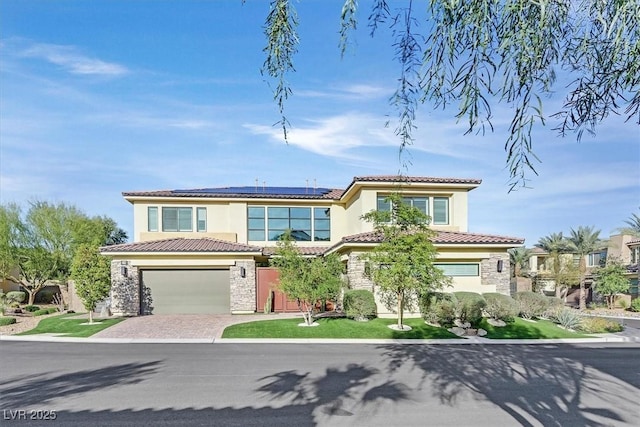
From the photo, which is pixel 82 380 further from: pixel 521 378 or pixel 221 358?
pixel 521 378

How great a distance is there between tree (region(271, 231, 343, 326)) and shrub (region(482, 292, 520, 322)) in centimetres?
756

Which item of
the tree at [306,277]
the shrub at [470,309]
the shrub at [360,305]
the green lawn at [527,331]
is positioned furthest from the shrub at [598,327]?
the tree at [306,277]

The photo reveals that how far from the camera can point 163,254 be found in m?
23.3

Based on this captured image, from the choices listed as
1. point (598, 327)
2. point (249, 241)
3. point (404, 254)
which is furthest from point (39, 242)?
point (598, 327)

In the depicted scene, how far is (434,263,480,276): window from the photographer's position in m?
22.6

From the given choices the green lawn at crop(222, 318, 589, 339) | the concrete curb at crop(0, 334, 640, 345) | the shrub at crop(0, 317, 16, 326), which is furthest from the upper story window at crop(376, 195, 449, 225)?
the shrub at crop(0, 317, 16, 326)

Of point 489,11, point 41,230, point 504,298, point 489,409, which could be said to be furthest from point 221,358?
point 41,230

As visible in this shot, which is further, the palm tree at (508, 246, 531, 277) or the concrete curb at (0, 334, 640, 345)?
the palm tree at (508, 246, 531, 277)

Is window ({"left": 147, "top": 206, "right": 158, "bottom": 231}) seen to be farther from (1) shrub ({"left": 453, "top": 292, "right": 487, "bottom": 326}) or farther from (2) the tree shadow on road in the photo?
(1) shrub ({"left": 453, "top": 292, "right": 487, "bottom": 326})

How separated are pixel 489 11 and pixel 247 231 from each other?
2576cm

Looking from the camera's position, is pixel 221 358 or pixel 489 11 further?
pixel 221 358

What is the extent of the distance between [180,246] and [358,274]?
10.4m

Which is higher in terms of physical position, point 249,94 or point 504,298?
point 249,94

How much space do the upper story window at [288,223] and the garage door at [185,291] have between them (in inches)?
171
